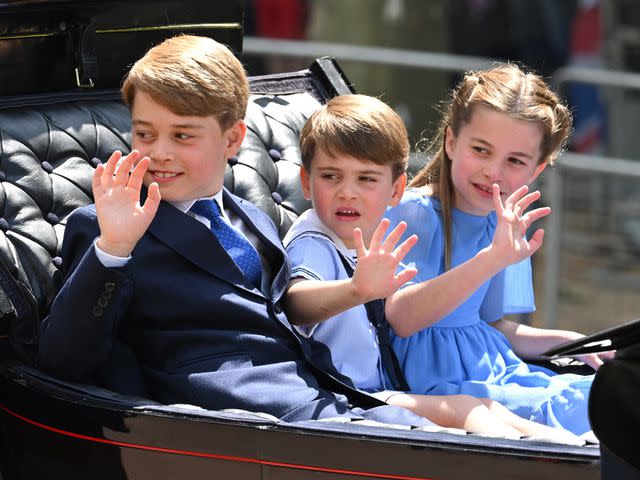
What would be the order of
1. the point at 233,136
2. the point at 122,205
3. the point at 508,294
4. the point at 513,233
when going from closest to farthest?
1. the point at 122,205
2. the point at 513,233
3. the point at 233,136
4. the point at 508,294

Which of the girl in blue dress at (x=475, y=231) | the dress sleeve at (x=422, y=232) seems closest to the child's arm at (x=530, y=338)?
the girl in blue dress at (x=475, y=231)

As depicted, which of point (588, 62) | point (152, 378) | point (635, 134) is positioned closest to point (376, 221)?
point (152, 378)

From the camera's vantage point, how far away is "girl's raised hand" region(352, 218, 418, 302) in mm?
2623

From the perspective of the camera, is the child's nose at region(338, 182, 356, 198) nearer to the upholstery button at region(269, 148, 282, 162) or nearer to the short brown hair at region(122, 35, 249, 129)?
the short brown hair at region(122, 35, 249, 129)

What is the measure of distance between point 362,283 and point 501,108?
0.66 metres

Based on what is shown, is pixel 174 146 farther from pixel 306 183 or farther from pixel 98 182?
pixel 306 183

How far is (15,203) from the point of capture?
2.90m

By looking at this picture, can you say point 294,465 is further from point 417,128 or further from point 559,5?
point 559,5

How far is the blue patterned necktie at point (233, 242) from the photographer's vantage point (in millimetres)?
2848

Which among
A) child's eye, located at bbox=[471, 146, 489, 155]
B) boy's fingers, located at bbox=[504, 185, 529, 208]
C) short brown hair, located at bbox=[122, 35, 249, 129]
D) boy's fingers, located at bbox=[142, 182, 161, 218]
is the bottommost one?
boy's fingers, located at bbox=[504, 185, 529, 208]

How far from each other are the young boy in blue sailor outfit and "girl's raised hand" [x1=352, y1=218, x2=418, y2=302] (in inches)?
4.1

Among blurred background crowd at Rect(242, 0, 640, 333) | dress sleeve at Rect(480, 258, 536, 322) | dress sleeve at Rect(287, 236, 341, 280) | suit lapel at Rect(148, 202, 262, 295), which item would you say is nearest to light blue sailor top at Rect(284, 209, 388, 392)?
dress sleeve at Rect(287, 236, 341, 280)

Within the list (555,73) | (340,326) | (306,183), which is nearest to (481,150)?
(306,183)

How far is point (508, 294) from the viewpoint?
131 inches
